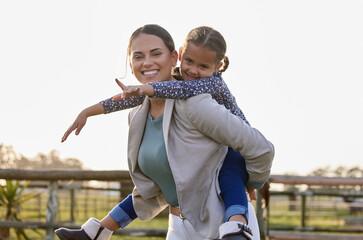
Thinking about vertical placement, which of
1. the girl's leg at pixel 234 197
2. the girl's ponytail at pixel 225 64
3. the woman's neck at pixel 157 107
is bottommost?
the girl's leg at pixel 234 197

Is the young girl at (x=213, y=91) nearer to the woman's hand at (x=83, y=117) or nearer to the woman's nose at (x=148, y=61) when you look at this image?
the woman's hand at (x=83, y=117)

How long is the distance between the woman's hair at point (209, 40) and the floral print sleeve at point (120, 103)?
13.6 inches

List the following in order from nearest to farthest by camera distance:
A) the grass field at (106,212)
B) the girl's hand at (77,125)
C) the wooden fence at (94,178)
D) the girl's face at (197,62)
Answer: the girl's face at (197,62) < the girl's hand at (77,125) < the wooden fence at (94,178) < the grass field at (106,212)

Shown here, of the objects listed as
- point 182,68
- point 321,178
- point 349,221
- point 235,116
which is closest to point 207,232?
point 235,116

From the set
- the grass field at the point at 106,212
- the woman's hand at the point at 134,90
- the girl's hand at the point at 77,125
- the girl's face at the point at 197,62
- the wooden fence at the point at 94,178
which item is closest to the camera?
the woman's hand at the point at 134,90

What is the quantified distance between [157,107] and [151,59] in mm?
200

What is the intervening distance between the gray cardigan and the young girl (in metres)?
0.04

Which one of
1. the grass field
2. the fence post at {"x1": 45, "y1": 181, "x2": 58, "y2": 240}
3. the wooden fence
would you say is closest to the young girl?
the wooden fence

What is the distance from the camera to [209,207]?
2.24 metres

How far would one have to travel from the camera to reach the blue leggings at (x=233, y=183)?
7.17ft

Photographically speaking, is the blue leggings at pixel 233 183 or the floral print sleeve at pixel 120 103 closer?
the blue leggings at pixel 233 183

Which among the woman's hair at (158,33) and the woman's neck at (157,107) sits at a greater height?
the woman's hair at (158,33)

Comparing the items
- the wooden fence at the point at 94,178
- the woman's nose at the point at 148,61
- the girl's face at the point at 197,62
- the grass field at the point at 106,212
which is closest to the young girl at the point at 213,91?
the girl's face at the point at 197,62

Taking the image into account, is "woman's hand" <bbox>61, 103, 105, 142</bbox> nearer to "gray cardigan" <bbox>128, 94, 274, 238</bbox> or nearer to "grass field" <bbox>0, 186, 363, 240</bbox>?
"gray cardigan" <bbox>128, 94, 274, 238</bbox>
